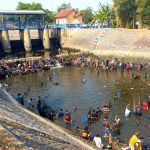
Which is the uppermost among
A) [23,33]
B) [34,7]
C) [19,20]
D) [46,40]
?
[34,7]

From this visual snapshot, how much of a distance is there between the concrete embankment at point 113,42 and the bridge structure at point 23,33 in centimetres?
583

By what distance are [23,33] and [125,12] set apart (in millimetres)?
23734

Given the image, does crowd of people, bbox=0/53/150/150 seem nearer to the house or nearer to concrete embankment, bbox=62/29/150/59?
concrete embankment, bbox=62/29/150/59

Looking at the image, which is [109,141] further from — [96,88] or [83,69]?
[83,69]

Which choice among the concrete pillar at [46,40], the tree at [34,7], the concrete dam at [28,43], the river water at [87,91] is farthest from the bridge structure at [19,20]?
the tree at [34,7]

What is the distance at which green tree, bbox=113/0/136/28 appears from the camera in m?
78.9

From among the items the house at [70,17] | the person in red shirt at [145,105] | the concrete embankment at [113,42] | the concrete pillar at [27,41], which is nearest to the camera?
the person in red shirt at [145,105]

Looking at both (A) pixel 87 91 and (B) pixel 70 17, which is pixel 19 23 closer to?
(B) pixel 70 17

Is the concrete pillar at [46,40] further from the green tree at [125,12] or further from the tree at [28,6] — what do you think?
the tree at [28,6]

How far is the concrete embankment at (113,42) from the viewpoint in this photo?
6550 cm

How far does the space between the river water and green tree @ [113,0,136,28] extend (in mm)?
27449

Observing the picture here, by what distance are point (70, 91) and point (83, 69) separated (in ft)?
48.3

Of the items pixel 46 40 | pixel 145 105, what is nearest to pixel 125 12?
pixel 46 40

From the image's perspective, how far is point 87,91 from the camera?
139 ft
